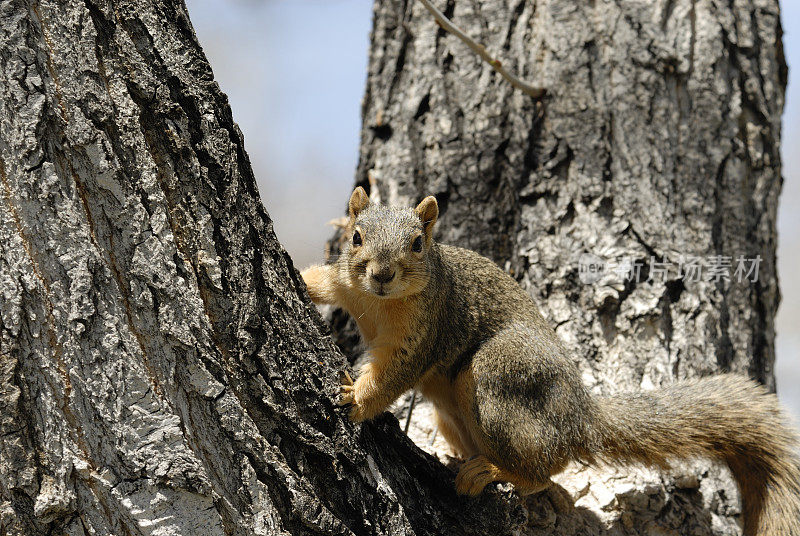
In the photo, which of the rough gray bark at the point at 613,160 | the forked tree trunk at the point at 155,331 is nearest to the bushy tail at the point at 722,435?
the rough gray bark at the point at 613,160

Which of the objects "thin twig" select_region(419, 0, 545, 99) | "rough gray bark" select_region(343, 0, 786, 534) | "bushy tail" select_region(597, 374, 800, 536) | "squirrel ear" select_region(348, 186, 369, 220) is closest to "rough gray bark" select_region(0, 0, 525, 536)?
"squirrel ear" select_region(348, 186, 369, 220)

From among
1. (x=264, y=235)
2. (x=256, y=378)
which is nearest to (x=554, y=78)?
(x=264, y=235)

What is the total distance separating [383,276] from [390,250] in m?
0.14

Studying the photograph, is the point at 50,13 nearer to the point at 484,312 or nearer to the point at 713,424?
the point at 484,312

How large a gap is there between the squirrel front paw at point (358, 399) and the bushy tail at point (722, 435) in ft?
3.77

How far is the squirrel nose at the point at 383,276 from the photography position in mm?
2852

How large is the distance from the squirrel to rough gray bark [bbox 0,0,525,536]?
2.19 feet

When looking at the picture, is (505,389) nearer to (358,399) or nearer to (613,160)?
(358,399)

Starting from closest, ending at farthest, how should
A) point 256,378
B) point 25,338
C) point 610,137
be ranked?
point 25,338 → point 256,378 → point 610,137

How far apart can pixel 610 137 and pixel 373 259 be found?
1642 mm

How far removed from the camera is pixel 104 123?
1995 millimetres

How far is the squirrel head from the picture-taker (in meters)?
2.89

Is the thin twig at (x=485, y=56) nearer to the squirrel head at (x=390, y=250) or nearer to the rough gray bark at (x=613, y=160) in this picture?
the rough gray bark at (x=613, y=160)

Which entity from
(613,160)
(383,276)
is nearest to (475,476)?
(383,276)
